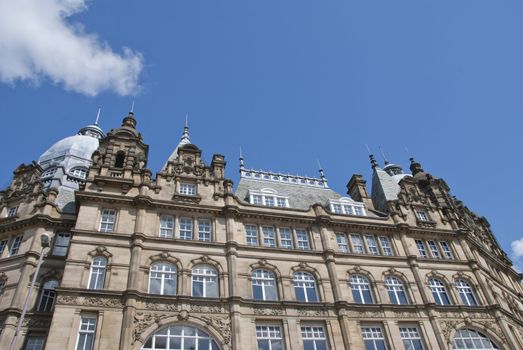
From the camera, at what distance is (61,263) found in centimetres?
2969

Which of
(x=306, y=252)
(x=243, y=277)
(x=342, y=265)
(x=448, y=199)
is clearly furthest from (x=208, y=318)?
(x=448, y=199)

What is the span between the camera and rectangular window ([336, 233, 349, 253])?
112ft

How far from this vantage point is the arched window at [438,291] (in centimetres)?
3281

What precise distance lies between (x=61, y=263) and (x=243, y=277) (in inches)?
503

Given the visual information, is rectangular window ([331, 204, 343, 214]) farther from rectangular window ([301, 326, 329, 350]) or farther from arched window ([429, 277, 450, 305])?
rectangular window ([301, 326, 329, 350])

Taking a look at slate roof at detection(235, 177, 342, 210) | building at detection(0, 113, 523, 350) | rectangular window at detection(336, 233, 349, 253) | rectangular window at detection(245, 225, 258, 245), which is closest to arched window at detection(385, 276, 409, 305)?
building at detection(0, 113, 523, 350)

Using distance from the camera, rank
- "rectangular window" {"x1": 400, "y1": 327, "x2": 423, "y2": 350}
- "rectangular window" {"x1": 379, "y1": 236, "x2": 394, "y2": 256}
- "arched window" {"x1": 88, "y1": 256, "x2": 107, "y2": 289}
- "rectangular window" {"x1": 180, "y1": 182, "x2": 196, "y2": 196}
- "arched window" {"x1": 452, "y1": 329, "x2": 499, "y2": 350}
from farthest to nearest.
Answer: "rectangular window" {"x1": 379, "y1": 236, "x2": 394, "y2": 256}, "rectangular window" {"x1": 180, "y1": 182, "x2": 196, "y2": 196}, "arched window" {"x1": 452, "y1": 329, "x2": 499, "y2": 350}, "rectangular window" {"x1": 400, "y1": 327, "x2": 423, "y2": 350}, "arched window" {"x1": 88, "y1": 256, "x2": 107, "y2": 289}

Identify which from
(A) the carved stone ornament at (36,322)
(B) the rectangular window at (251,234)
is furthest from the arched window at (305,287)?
(A) the carved stone ornament at (36,322)

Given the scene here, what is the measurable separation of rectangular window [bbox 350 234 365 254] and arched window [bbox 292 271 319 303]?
531 cm

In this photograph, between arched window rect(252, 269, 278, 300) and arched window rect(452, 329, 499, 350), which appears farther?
arched window rect(452, 329, 499, 350)

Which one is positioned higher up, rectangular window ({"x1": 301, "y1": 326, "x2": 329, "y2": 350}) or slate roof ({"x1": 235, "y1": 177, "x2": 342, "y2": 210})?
slate roof ({"x1": 235, "y1": 177, "x2": 342, "y2": 210})

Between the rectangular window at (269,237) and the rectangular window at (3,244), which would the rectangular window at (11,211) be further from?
the rectangular window at (269,237)

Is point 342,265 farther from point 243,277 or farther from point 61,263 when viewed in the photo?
point 61,263

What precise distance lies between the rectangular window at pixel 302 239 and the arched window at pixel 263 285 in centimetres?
398
